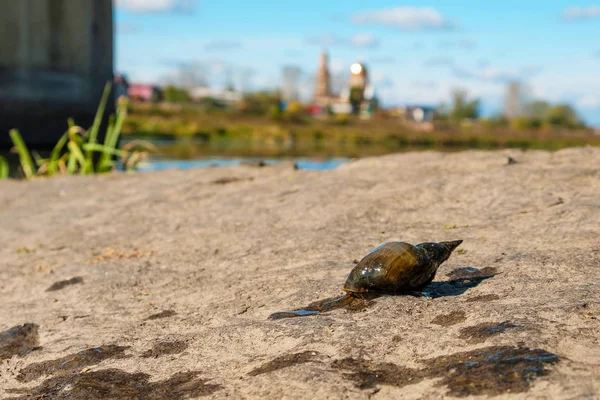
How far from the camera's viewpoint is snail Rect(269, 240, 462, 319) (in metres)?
4.80

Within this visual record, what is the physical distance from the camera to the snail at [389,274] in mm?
4805

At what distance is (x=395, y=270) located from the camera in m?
4.80

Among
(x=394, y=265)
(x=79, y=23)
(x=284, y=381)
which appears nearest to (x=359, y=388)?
(x=284, y=381)

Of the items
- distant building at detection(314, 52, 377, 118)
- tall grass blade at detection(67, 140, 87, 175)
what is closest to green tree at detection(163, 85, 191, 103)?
distant building at detection(314, 52, 377, 118)

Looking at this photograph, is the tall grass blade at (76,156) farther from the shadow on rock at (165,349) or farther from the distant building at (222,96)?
the distant building at (222,96)

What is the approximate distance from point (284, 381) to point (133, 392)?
2.67 ft

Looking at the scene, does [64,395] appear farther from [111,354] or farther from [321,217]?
[321,217]

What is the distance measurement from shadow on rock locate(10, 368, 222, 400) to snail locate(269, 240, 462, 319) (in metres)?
0.95

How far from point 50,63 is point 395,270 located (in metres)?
17.1

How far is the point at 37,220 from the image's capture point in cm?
914

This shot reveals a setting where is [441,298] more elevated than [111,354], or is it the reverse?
[441,298]

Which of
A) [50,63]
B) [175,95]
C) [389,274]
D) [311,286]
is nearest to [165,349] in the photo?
[311,286]

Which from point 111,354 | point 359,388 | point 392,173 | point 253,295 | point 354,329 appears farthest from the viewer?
point 392,173

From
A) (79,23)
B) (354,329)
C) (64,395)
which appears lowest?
(64,395)
